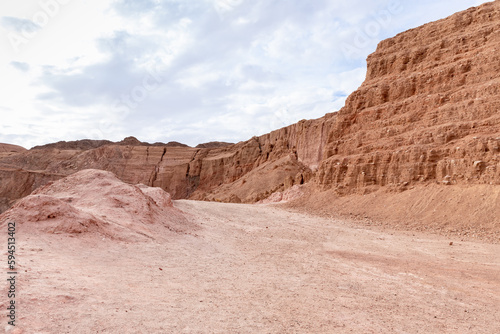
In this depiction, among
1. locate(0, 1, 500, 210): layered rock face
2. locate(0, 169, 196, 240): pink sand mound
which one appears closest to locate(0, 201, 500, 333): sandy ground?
locate(0, 169, 196, 240): pink sand mound

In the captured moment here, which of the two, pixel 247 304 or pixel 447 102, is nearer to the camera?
pixel 247 304

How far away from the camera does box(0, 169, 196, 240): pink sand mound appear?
25.1 ft

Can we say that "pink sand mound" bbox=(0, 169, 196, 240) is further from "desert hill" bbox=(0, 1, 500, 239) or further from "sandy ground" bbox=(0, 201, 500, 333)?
"desert hill" bbox=(0, 1, 500, 239)

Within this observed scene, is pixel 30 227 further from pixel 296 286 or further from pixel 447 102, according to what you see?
pixel 447 102

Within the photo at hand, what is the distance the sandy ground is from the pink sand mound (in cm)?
50

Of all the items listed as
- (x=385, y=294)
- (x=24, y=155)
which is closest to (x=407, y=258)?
(x=385, y=294)

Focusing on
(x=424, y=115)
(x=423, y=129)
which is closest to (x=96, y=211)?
(x=423, y=129)

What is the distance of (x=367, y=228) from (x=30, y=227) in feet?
42.2

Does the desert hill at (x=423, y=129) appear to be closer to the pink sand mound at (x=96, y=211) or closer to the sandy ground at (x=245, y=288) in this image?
the sandy ground at (x=245, y=288)

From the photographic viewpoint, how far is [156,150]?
58.3 meters

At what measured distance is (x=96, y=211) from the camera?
9742 millimetres

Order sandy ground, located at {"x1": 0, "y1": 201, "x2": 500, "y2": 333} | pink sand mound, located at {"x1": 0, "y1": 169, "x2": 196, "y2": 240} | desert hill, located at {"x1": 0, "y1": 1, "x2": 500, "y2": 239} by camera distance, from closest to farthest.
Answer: sandy ground, located at {"x1": 0, "y1": 201, "x2": 500, "y2": 333} → pink sand mound, located at {"x1": 0, "y1": 169, "x2": 196, "y2": 240} → desert hill, located at {"x1": 0, "y1": 1, "x2": 500, "y2": 239}

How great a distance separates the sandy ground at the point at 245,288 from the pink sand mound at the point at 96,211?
50cm

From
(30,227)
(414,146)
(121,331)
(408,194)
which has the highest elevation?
(414,146)
